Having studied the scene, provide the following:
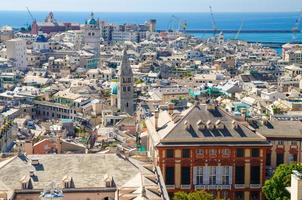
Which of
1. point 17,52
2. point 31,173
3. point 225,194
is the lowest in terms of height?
point 225,194

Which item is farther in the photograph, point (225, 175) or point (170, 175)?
point (225, 175)

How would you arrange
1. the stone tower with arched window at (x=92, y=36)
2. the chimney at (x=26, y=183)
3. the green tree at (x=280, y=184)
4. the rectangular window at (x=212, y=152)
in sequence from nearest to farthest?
the chimney at (x=26, y=183) < the green tree at (x=280, y=184) < the rectangular window at (x=212, y=152) < the stone tower with arched window at (x=92, y=36)

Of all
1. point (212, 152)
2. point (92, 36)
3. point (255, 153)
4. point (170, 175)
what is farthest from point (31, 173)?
point (92, 36)

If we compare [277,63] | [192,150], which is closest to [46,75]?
[277,63]

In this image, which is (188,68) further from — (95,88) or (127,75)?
(127,75)

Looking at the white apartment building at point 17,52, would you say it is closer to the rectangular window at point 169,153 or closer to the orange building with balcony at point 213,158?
the orange building with balcony at point 213,158

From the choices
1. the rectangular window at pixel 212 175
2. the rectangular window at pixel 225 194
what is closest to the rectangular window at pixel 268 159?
the rectangular window at pixel 225 194

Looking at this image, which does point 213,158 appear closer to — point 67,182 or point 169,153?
point 169,153
